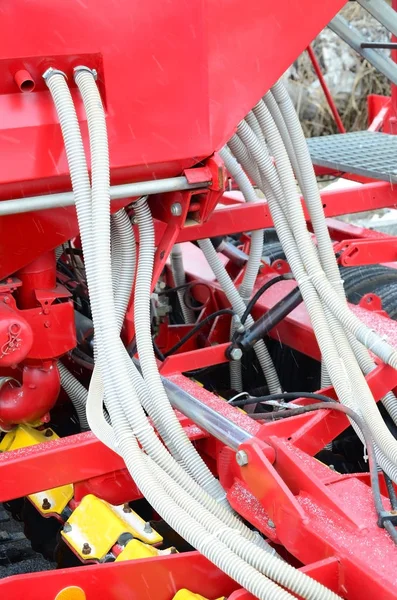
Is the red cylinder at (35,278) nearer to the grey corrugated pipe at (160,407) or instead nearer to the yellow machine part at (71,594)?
the grey corrugated pipe at (160,407)

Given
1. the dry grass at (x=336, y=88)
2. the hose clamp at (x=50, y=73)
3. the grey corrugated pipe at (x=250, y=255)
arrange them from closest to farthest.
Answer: the hose clamp at (x=50, y=73)
the grey corrugated pipe at (x=250, y=255)
the dry grass at (x=336, y=88)

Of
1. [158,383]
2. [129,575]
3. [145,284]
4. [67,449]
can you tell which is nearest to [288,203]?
[145,284]

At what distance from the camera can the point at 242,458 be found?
77.7 inches

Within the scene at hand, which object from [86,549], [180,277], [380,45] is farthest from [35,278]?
[380,45]

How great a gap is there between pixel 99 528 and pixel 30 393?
47 cm

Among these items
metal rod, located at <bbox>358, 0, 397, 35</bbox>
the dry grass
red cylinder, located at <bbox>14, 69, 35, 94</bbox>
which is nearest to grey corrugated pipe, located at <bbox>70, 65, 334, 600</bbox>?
red cylinder, located at <bbox>14, 69, 35, 94</bbox>

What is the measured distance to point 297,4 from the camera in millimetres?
2195

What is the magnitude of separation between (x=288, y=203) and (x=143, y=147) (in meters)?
0.48

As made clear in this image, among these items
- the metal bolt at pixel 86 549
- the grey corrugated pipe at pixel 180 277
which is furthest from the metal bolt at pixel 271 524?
the grey corrugated pipe at pixel 180 277

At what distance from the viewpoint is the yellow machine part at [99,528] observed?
2.12 m

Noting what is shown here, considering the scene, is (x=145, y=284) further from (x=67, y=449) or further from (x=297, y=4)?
(x=297, y=4)

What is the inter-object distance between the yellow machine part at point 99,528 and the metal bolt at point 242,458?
318 millimetres

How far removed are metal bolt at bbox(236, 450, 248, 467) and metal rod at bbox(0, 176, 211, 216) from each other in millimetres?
656

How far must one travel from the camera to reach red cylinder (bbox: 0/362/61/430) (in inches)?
96.1
